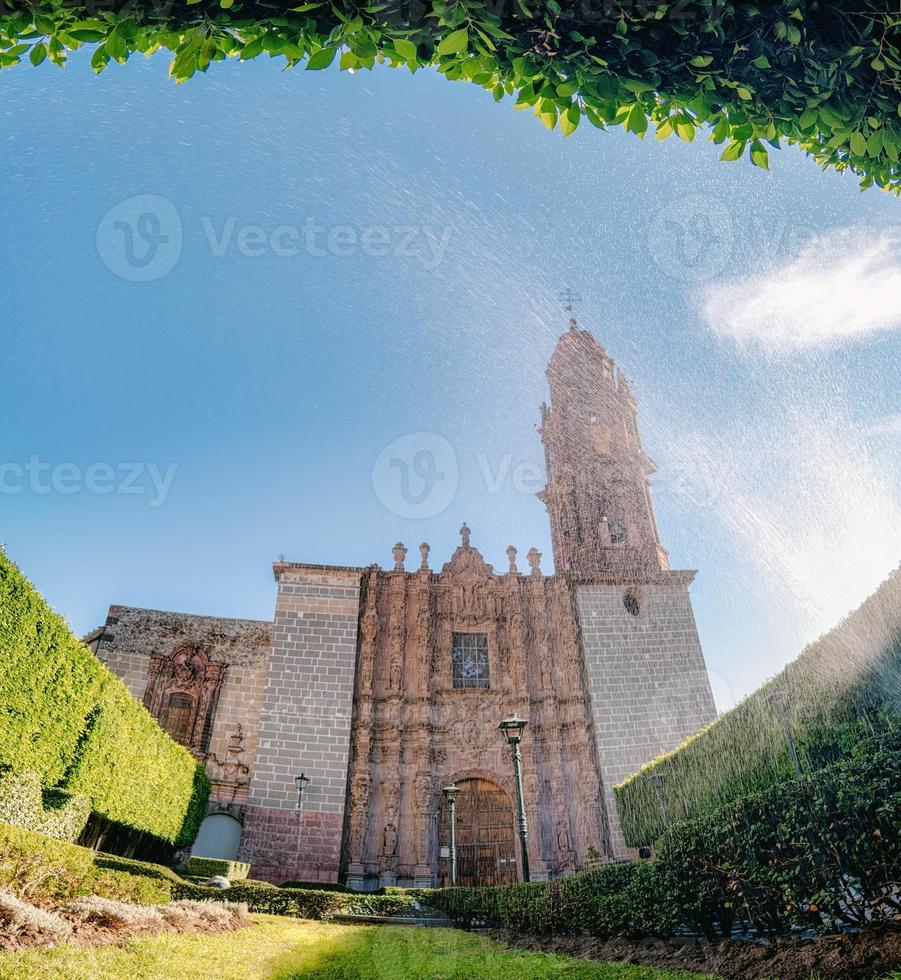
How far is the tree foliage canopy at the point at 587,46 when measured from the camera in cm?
289

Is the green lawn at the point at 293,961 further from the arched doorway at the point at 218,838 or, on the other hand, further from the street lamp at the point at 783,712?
the arched doorway at the point at 218,838

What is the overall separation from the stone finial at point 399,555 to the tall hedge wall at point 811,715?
12.4m

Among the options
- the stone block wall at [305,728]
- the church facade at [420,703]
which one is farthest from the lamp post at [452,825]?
the stone block wall at [305,728]

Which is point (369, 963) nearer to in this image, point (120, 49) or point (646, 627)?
point (120, 49)

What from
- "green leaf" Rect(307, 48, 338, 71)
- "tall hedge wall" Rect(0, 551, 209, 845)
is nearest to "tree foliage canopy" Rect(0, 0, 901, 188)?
"green leaf" Rect(307, 48, 338, 71)

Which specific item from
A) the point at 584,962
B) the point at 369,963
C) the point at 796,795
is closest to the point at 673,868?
the point at 584,962

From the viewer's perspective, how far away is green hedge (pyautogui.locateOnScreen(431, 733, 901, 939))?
445cm

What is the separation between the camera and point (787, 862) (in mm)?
4930

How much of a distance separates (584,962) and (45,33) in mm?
7679

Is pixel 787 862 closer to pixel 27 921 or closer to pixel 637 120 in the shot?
pixel 637 120

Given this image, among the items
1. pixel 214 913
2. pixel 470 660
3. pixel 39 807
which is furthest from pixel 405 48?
pixel 470 660

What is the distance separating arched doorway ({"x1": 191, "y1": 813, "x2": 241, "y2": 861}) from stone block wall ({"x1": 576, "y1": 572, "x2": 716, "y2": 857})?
11.5 meters

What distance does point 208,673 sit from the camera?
22.5m

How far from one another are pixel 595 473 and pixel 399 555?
9.71m
